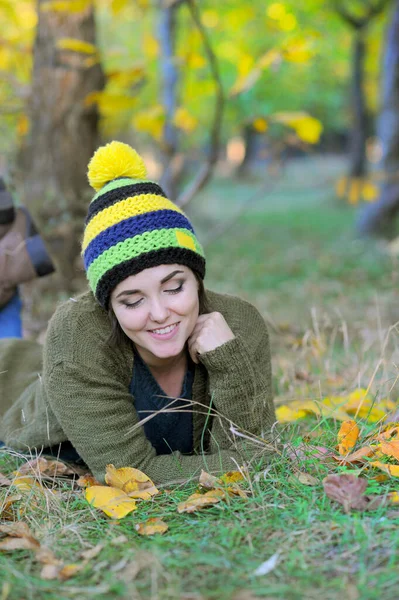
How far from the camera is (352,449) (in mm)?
2227

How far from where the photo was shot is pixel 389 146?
8.48 metres

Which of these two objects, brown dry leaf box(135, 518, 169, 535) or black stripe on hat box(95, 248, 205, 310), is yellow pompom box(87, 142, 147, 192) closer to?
black stripe on hat box(95, 248, 205, 310)

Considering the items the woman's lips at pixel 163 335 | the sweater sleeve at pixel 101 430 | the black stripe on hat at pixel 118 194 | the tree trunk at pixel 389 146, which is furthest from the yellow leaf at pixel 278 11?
the sweater sleeve at pixel 101 430

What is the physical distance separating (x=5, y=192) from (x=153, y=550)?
90.4 inches

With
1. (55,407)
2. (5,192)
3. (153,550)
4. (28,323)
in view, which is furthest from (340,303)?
(153,550)

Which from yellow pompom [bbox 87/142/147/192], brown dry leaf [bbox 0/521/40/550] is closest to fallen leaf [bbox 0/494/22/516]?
brown dry leaf [bbox 0/521/40/550]

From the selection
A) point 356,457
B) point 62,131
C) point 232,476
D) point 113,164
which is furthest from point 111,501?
point 62,131

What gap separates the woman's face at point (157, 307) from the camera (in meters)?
2.19

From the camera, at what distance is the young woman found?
7.28 feet

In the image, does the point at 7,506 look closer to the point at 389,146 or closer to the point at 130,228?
the point at 130,228

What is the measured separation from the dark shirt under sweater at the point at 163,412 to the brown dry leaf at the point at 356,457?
0.57 metres

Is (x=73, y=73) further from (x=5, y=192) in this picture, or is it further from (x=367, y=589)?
(x=367, y=589)

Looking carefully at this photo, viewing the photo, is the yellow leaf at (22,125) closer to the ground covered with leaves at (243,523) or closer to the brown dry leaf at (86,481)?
the ground covered with leaves at (243,523)

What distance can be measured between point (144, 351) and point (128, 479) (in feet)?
1.53
